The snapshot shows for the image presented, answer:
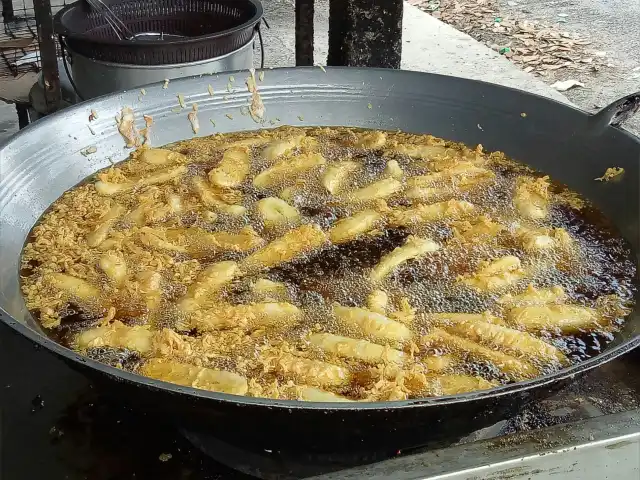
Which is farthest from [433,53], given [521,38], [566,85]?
[521,38]

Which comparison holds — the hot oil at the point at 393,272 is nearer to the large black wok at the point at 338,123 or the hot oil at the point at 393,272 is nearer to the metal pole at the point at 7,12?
the large black wok at the point at 338,123

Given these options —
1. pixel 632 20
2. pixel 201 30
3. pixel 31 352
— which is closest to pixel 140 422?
pixel 31 352

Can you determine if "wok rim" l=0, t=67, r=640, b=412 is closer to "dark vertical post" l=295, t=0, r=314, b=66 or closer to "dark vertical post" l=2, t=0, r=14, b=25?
"dark vertical post" l=295, t=0, r=314, b=66

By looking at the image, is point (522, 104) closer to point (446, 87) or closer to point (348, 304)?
point (446, 87)

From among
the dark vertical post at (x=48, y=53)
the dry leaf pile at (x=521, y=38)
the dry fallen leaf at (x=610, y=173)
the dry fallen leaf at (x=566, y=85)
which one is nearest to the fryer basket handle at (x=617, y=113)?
the dry fallen leaf at (x=610, y=173)

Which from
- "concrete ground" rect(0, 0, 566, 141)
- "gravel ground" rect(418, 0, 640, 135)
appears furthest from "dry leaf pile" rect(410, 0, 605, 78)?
"concrete ground" rect(0, 0, 566, 141)

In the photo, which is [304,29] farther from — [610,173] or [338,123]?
[610,173]
